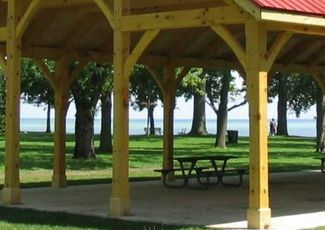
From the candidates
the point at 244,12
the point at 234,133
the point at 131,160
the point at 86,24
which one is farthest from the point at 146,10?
the point at 234,133

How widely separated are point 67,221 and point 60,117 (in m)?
5.59

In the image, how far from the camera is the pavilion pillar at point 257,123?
1077 cm

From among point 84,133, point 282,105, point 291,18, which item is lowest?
point 84,133

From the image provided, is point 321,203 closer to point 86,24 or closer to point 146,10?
point 146,10

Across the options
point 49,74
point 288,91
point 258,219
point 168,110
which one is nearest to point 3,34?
point 49,74

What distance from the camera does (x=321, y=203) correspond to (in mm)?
14086

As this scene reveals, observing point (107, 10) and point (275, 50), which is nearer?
point (275, 50)

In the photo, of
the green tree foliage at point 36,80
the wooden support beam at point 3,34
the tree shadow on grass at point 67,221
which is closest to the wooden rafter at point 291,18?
the tree shadow on grass at point 67,221

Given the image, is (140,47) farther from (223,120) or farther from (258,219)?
(223,120)

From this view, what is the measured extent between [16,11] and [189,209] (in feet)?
14.8

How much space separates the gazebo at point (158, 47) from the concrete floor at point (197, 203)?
0.59 meters

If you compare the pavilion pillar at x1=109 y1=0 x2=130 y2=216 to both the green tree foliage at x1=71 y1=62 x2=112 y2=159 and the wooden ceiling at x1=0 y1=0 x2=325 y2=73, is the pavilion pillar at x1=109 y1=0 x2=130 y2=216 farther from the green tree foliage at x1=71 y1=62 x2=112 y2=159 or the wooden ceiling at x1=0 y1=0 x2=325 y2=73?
the green tree foliage at x1=71 y1=62 x2=112 y2=159

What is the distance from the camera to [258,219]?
10758mm

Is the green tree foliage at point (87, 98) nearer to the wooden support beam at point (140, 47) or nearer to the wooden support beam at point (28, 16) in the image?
the wooden support beam at point (28, 16)
